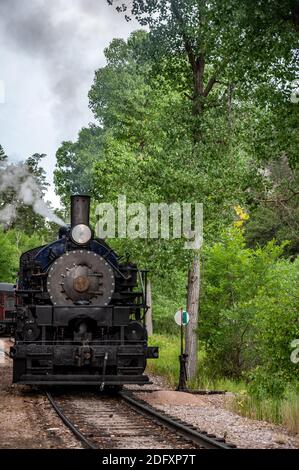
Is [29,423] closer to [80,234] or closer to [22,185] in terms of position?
[80,234]

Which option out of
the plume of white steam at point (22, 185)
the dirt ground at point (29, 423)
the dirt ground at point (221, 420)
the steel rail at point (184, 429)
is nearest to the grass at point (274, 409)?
the dirt ground at point (221, 420)

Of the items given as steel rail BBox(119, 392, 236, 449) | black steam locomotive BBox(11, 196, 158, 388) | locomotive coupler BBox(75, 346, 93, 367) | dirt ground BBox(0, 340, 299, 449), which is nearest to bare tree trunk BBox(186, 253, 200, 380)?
dirt ground BBox(0, 340, 299, 449)

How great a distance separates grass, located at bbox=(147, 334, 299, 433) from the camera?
1384 cm

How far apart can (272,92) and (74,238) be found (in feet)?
18.0

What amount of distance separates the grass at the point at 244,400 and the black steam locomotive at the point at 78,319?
234cm

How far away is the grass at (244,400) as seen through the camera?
13844 mm

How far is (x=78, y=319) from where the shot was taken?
17172 millimetres

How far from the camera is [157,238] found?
21.0 m

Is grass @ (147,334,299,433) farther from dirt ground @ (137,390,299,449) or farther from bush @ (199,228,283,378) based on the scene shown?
bush @ (199,228,283,378)

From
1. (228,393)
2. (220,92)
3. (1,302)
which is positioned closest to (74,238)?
(228,393)

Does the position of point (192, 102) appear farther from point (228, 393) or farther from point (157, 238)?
point (228, 393)

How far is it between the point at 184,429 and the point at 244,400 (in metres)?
4.72
